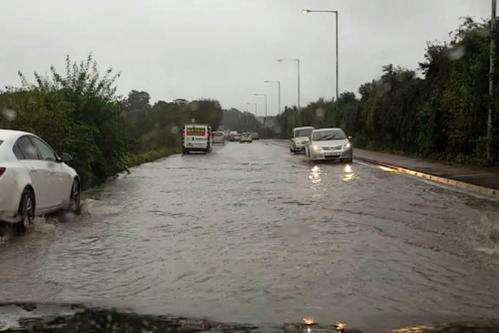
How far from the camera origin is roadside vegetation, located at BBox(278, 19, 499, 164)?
21484 mm

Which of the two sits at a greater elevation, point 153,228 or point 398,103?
point 398,103

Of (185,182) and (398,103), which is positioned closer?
(185,182)

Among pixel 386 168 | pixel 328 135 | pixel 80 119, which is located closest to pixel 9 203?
pixel 80 119

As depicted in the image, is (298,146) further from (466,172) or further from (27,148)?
(27,148)

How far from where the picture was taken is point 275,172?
75.1ft

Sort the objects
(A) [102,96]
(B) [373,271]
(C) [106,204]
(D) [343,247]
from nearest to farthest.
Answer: (B) [373,271]
(D) [343,247]
(C) [106,204]
(A) [102,96]

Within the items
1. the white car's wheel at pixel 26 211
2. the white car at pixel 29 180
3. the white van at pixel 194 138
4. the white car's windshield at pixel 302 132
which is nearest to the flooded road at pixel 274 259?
the white car's wheel at pixel 26 211

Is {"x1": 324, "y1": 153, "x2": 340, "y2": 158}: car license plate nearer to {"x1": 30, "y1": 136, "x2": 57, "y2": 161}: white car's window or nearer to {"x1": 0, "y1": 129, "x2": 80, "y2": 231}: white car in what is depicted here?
{"x1": 0, "y1": 129, "x2": 80, "y2": 231}: white car

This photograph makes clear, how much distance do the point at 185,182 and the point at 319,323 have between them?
1416cm

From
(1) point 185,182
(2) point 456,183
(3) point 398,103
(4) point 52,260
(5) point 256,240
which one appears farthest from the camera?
(3) point 398,103

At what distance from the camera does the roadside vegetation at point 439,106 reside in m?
21.5

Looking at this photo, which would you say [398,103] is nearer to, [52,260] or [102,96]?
[102,96]

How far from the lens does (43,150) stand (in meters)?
11.3

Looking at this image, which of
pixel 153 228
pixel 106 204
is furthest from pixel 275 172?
pixel 153 228
